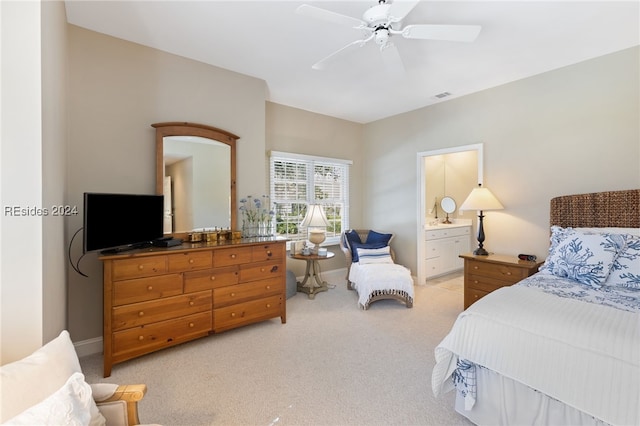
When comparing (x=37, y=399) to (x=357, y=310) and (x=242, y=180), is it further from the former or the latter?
(x=357, y=310)

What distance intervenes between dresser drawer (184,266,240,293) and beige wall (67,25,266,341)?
84cm

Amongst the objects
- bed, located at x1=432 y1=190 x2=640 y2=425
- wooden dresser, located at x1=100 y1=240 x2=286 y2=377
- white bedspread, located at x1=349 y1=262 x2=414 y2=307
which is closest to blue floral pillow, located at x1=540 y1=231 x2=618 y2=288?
bed, located at x1=432 y1=190 x2=640 y2=425

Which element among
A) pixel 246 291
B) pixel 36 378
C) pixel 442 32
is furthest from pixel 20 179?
pixel 442 32

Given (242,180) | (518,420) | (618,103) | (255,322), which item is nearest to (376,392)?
(518,420)

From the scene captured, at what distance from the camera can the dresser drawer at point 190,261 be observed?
2.48 m

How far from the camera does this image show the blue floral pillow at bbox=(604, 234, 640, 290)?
2029 mm

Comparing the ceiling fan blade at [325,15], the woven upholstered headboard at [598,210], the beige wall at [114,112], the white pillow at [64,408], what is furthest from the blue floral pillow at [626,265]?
the beige wall at [114,112]

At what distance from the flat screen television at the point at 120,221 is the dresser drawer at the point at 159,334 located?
698 mm

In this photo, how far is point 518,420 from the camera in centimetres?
154

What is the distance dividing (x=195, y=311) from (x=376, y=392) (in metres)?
1.69

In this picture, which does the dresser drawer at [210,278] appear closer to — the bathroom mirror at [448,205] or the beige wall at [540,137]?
the beige wall at [540,137]

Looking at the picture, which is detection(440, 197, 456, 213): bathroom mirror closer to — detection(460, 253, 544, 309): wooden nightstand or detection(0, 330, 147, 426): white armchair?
detection(460, 253, 544, 309): wooden nightstand

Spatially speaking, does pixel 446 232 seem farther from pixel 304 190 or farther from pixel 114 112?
pixel 114 112

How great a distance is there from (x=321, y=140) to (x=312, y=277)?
2.31m
